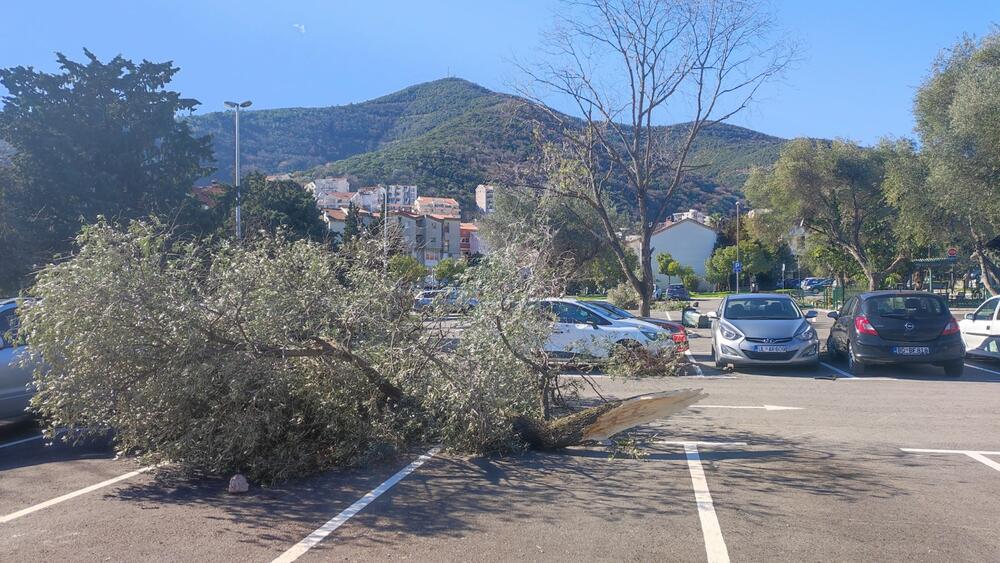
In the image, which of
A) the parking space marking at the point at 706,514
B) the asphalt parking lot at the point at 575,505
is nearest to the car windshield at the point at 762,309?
the asphalt parking lot at the point at 575,505

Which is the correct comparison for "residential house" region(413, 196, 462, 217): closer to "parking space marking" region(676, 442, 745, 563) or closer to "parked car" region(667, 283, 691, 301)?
"parked car" region(667, 283, 691, 301)

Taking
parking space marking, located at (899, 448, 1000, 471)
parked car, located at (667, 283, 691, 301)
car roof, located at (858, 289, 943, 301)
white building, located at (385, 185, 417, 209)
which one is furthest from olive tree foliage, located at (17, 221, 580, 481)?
white building, located at (385, 185, 417, 209)

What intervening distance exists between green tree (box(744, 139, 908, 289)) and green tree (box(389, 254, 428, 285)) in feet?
101

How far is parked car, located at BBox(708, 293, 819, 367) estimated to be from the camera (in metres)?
14.1

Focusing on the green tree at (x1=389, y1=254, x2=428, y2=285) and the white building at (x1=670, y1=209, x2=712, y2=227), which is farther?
the white building at (x1=670, y1=209, x2=712, y2=227)

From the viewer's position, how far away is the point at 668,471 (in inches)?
274

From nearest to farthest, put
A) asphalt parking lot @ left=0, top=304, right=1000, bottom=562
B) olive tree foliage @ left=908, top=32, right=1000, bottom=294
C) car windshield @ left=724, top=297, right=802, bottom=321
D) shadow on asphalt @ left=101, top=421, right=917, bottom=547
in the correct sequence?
asphalt parking lot @ left=0, top=304, right=1000, bottom=562, shadow on asphalt @ left=101, top=421, right=917, bottom=547, car windshield @ left=724, top=297, right=802, bottom=321, olive tree foliage @ left=908, top=32, right=1000, bottom=294

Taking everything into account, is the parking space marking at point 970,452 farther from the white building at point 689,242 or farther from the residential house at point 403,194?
the white building at point 689,242

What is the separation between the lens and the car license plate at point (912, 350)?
44.2ft

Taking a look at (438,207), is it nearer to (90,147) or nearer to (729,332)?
(90,147)

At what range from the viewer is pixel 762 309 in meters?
15.3

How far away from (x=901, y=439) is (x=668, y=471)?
323cm

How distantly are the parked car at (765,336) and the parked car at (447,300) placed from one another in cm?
810

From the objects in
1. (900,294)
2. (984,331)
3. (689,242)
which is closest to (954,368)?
(900,294)
